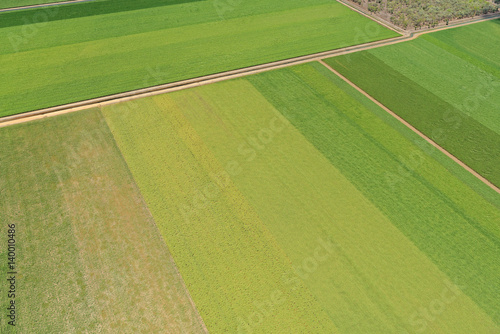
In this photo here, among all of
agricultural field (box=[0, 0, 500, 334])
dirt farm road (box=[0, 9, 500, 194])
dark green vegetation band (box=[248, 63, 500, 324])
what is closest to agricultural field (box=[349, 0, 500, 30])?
dirt farm road (box=[0, 9, 500, 194])

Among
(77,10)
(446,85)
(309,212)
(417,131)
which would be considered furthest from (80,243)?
(446,85)

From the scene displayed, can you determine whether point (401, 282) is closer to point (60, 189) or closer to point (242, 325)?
point (242, 325)

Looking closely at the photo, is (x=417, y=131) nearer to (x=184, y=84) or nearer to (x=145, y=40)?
(x=184, y=84)

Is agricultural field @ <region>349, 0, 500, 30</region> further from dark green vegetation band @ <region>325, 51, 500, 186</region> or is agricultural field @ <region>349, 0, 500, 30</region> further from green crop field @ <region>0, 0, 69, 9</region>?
green crop field @ <region>0, 0, 69, 9</region>

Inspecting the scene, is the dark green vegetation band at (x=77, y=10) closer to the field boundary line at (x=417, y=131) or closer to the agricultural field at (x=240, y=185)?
the agricultural field at (x=240, y=185)

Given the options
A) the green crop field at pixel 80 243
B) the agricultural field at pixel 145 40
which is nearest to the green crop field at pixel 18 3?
the agricultural field at pixel 145 40
